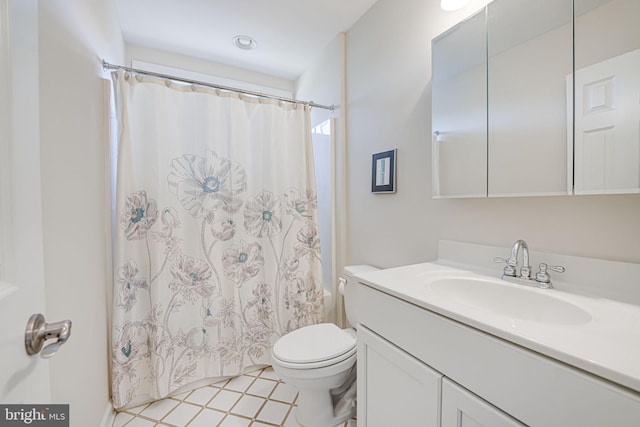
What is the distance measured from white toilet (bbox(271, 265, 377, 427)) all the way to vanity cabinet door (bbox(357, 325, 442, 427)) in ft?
0.79

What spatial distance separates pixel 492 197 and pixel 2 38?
4.57ft

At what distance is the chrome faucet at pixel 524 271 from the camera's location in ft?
2.91

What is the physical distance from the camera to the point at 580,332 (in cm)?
59

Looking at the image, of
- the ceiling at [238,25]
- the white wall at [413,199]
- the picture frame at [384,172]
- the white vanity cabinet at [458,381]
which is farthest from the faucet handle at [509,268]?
the ceiling at [238,25]

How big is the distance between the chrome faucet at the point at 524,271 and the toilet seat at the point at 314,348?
0.82 meters

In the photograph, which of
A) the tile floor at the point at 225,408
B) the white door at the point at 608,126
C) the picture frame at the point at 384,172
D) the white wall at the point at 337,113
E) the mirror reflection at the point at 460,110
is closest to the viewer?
the white door at the point at 608,126

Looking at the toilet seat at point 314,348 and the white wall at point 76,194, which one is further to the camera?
the toilet seat at point 314,348

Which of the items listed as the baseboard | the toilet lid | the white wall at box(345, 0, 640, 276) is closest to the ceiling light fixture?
the white wall at box(345, 0, 640, 276)

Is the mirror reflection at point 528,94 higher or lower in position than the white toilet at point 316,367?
Answer: higher

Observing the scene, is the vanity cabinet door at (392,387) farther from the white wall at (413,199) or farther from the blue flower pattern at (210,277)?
the blue flower pattern at (210,277)

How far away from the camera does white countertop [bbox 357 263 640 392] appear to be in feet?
1.57

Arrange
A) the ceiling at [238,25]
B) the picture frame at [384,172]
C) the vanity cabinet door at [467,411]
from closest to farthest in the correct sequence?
1. the vanity cabinet door at [467,411]
2. the picture frame at [384,172]
3. the ceiling at [238,25]

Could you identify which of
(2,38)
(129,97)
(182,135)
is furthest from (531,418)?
(129,97)

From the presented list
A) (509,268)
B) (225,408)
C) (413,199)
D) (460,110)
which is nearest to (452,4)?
Answer: (460,110)
